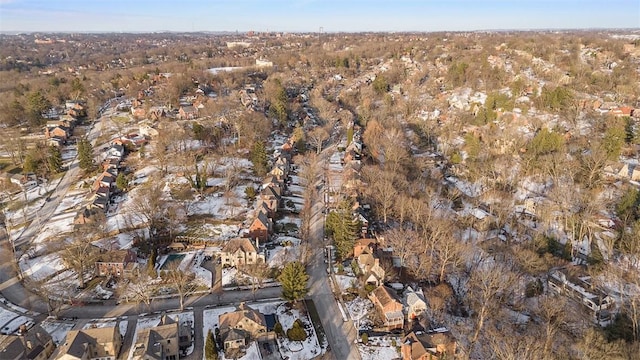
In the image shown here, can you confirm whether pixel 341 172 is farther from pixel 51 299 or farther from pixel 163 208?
pixel 51 299

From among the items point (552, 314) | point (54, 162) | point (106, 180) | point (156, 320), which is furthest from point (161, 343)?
point (54, 162)

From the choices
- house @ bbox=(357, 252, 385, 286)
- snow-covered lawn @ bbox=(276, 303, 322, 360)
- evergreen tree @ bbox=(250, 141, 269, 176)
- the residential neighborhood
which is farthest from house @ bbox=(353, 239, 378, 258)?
evergreen tree @ bbox=(250, 141, 269, 176)

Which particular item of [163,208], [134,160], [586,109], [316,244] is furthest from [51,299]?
[586,109]

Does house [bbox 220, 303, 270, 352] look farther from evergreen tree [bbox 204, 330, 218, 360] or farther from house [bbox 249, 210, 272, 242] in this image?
house [bbox 249, 210, 272, 242]

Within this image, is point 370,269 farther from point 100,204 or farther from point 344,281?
point 100,204

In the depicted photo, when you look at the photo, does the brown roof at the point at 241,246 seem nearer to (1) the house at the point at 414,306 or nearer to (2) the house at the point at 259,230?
(2) the house at the point at 259,230
